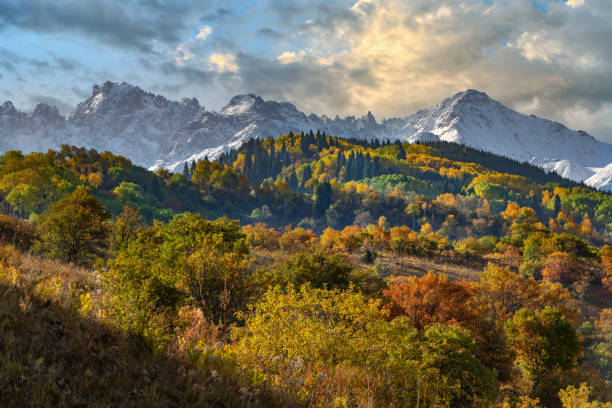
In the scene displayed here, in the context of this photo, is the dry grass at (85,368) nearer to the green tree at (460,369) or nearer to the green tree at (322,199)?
the green tree at (460,369)

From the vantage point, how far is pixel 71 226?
92.0 ft

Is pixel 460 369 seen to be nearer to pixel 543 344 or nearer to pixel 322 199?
pixel 543 344

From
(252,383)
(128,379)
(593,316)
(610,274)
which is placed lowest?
(593,316)

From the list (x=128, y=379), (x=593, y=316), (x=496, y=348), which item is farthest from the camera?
(x=593, y=316)

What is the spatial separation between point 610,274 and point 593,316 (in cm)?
2050

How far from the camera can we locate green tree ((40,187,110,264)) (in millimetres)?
27062

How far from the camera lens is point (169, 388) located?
182 inches

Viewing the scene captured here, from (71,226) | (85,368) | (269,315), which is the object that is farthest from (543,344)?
(71,226)

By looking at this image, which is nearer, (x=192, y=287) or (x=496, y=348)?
(x=192, y=287)

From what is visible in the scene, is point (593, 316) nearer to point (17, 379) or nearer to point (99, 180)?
point (17, 379)

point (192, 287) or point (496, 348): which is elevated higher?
point (192, 287)

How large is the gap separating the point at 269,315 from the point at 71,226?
71.8 ft

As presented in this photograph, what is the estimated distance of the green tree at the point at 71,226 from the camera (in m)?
27.1

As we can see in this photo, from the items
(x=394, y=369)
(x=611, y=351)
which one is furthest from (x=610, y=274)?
(x=394, y=369)
